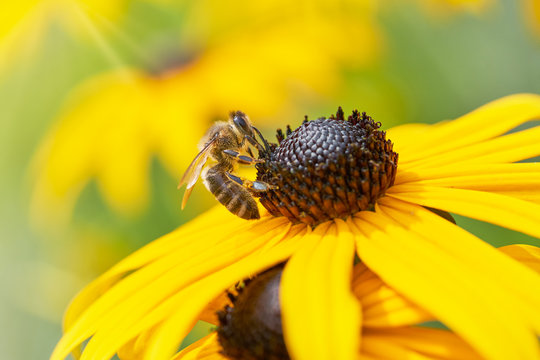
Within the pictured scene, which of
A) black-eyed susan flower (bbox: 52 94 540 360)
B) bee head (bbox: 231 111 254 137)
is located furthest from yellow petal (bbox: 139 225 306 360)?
bee head (bbox: 231 111 254 137)

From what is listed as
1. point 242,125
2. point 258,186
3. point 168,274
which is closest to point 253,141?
point 242,125

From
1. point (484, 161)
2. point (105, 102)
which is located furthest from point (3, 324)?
point (484, 161)

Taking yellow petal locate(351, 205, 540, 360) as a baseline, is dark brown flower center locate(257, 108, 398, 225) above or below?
above

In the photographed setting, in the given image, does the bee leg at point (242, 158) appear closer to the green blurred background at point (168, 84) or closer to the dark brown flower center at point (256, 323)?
the dark brown flower center at point (256, 323)

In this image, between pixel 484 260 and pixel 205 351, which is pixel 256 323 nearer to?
pixel 205 351

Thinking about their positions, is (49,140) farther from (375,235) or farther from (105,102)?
(375,235)

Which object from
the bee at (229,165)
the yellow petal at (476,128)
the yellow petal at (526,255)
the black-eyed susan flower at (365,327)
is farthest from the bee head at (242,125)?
the yellow petal at (526,255)

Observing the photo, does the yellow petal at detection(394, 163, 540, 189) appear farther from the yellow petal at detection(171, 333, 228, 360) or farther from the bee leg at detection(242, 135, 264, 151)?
the yellow petal at detection(171, 333, 228, 360)
